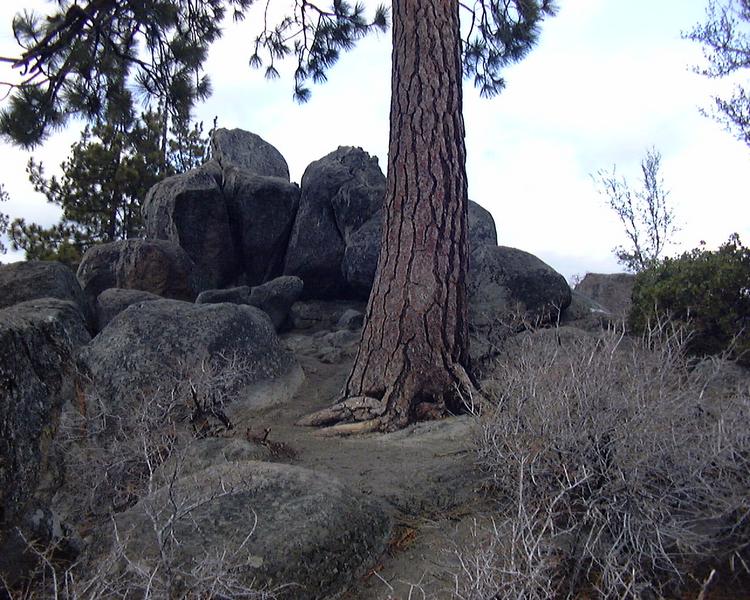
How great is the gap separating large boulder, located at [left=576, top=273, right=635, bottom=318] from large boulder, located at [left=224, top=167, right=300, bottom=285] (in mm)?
4870

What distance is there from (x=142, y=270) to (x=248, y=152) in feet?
12.0

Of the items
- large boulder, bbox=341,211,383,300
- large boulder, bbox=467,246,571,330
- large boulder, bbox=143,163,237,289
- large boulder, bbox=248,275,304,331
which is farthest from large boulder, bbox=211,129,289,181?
large boulder, bbox=467,246,571,330

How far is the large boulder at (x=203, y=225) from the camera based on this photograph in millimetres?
11883

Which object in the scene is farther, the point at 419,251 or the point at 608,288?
the point at 608,288

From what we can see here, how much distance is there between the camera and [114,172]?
18.6m

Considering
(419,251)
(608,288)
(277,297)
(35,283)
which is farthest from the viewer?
(608,288)

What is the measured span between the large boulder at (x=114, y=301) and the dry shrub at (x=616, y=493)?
682 cm

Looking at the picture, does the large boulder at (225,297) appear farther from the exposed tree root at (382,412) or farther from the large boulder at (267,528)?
the large boulder at (267,528)

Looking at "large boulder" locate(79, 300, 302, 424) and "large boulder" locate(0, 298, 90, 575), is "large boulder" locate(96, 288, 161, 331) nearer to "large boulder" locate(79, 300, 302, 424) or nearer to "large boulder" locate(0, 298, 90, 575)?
"large boulder" locate(79, 300, 302, 424)

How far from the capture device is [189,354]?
6.87 m

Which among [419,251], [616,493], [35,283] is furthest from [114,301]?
[616,493]

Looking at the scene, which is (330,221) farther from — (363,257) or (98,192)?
(98,192)

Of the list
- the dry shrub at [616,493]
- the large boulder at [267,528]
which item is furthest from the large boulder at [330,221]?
the dry shrub at [616,493]

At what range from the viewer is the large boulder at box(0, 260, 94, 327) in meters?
9.85
